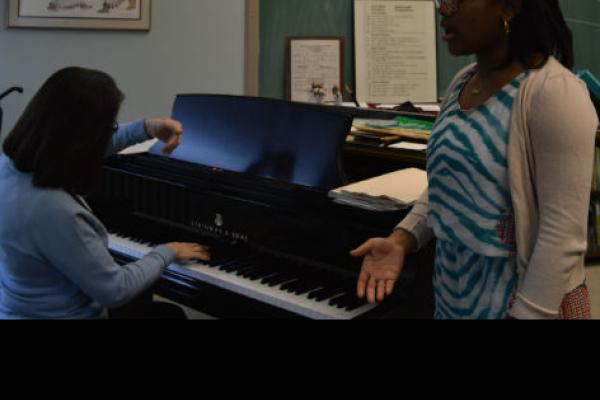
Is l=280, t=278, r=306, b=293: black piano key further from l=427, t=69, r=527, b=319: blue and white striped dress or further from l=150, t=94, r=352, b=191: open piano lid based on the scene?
l=427, t=69, r=527, b=319: blue and white striped dress

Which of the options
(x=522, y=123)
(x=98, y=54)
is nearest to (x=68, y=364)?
(x=522, y=123)

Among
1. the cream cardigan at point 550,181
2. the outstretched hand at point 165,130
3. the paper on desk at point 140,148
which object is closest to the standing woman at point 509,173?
the cream cardigan at point 550,181

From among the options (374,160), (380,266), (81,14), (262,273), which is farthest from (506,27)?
(81,14)

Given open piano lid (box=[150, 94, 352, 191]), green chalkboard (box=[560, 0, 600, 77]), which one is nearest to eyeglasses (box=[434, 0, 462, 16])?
open piano lid (box=[150, 94, 352, 191])

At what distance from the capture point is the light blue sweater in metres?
1.41

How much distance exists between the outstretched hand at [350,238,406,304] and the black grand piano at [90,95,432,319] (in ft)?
1.10

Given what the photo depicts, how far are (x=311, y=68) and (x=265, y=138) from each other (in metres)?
2.42

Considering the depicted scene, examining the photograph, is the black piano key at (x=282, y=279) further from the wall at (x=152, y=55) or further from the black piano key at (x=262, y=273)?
the wall at (x=152, y=55)

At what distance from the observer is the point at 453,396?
0.52 metres

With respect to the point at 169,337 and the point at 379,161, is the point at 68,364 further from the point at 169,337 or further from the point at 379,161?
the point at 379,161

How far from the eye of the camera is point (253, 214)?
6.21 ft

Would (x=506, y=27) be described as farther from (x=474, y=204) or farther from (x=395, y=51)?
(x=395, y=51)

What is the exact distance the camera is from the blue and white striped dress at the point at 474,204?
1161 millimetres

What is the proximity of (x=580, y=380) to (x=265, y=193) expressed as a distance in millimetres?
1451
